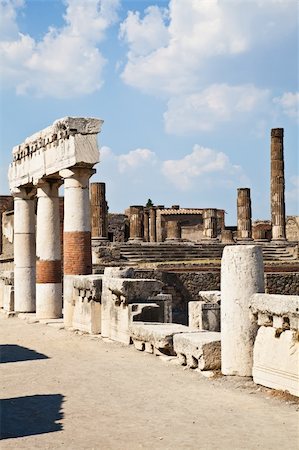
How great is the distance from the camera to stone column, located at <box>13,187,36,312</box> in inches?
697

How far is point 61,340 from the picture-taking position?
12.3m

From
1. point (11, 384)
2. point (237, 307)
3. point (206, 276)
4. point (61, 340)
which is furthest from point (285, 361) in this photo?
point (206, 276)

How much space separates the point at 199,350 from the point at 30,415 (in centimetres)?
267

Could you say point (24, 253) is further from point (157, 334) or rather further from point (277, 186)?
point (277, 186)

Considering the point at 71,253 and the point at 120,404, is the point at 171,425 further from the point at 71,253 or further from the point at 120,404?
the point at 71,253

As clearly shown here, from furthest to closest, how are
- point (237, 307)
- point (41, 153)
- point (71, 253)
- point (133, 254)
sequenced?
1. point (133, 254)
2. point (41, 153)
3. point (71, 253)
4. point (237, 307)

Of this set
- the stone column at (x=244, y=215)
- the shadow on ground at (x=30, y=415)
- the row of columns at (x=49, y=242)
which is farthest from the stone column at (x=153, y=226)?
the shadow on ground at (x=30, y=415)

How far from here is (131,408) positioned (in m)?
6.84

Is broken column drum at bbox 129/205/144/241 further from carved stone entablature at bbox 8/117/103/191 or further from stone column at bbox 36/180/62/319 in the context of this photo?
stone column at bbox 36/180/62/319

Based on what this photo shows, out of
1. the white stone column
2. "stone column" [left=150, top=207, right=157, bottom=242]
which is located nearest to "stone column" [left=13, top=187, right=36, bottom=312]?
the white stone column

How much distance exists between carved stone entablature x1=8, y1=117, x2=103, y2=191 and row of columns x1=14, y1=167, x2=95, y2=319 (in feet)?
0.95

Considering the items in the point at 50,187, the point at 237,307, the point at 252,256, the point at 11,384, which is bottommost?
the point at 11,384

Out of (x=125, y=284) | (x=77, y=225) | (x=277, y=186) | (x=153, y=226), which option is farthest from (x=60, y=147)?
(x=153, y=226)

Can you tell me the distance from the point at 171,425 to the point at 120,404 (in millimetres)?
1034
